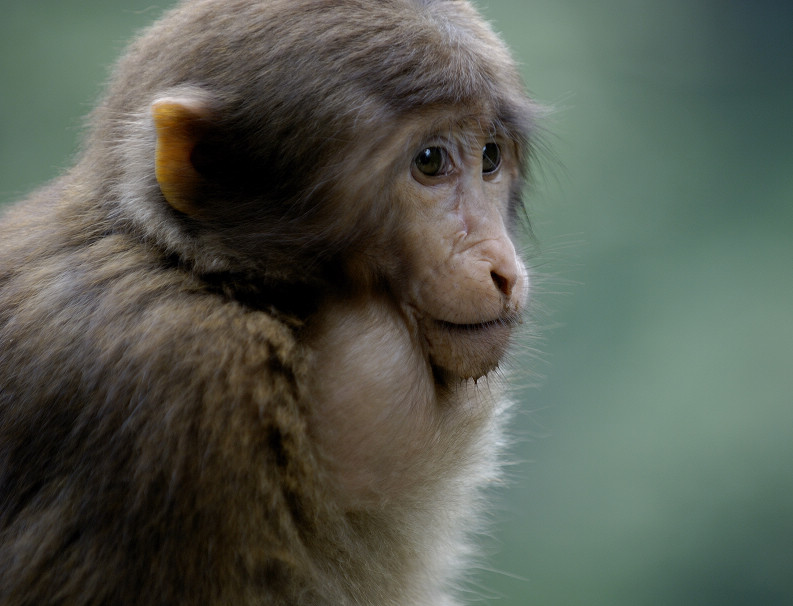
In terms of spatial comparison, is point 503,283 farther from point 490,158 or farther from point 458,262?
point 490,158

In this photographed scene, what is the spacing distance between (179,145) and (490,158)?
72 centimetres

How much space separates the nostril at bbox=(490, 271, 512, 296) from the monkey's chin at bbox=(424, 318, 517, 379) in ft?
0.23

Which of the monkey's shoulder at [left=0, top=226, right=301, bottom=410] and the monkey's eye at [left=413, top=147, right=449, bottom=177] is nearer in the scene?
the monkey's shoulder at [left=0, top=226, right=301, bottom=410]

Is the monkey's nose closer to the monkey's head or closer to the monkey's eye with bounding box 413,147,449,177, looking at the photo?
the monkey's head

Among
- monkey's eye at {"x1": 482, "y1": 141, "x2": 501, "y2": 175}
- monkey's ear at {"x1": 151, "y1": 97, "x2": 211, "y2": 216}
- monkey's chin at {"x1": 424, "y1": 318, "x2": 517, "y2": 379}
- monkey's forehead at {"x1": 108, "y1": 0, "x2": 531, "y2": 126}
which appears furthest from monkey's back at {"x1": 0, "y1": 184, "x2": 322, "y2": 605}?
monkey's eye at {"x1": 482, "y1": 141, "x2": 501, "y2": 175}

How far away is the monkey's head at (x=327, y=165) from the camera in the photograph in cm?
185

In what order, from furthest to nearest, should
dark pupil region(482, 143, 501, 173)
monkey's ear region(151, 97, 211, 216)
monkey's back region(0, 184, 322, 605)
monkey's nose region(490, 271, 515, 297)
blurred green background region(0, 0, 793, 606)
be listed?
blurred green background region(0, 0, 793, 606)
dark pupil region(482, 143, 501, 173)
monkey's nose region(490, 271, 515, 297)
monkey's ear region(151, 97, 211, 216)
monkey's back region(0, 184, 322, 605)

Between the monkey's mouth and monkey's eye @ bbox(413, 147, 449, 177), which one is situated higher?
monkey's eye @ bbox(413, 147, 449, 177)

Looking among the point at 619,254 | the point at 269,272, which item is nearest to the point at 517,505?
the point at 619,254

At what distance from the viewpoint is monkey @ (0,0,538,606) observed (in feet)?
5.50

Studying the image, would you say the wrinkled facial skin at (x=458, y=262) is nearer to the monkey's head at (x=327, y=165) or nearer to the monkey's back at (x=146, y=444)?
the monkey's head at (x=327, y=165)

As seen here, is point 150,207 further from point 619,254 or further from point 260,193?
point 619,254

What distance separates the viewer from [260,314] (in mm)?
1802

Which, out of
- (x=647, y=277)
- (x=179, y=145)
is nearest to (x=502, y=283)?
(x=179, y=145)
